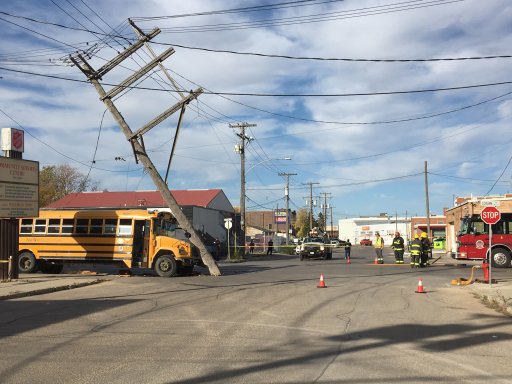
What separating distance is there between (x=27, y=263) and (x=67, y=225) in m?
2.46

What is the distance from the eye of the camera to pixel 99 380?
5.91 m

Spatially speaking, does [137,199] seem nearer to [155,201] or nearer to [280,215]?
[155,201]

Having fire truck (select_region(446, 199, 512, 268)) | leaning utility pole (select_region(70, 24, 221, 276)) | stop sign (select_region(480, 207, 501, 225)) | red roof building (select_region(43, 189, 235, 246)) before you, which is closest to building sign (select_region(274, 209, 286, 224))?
red roof building (select_region(43, 189, 235, 246))

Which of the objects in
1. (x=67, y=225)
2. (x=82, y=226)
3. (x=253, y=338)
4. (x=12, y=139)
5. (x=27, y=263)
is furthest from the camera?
(x=27, y=263)

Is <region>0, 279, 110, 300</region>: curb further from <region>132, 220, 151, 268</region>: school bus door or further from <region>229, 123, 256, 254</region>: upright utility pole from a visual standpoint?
<region>229, 123, 256, 254</region>: upright utility pole

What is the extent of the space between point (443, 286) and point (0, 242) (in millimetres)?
15120

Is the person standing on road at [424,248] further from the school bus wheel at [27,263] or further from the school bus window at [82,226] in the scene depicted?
the school bus wheel at [27,263]

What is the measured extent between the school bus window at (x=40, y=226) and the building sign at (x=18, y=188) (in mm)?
3716

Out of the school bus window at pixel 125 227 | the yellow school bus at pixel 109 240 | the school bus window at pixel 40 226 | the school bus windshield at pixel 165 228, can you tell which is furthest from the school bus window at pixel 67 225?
the school bus windshield at pixel 165 228

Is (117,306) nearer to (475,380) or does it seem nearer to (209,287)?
(209,287)

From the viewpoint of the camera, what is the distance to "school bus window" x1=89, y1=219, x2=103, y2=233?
21.4 metres

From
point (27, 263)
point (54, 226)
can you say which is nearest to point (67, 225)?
point (54, 226)

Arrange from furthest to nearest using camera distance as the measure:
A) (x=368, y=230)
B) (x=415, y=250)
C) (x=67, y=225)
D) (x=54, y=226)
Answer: (x=368, y=230) → (x=415, y=250) → (x=54, y=226) → (x=67, y=225)

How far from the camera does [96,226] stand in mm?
21469
